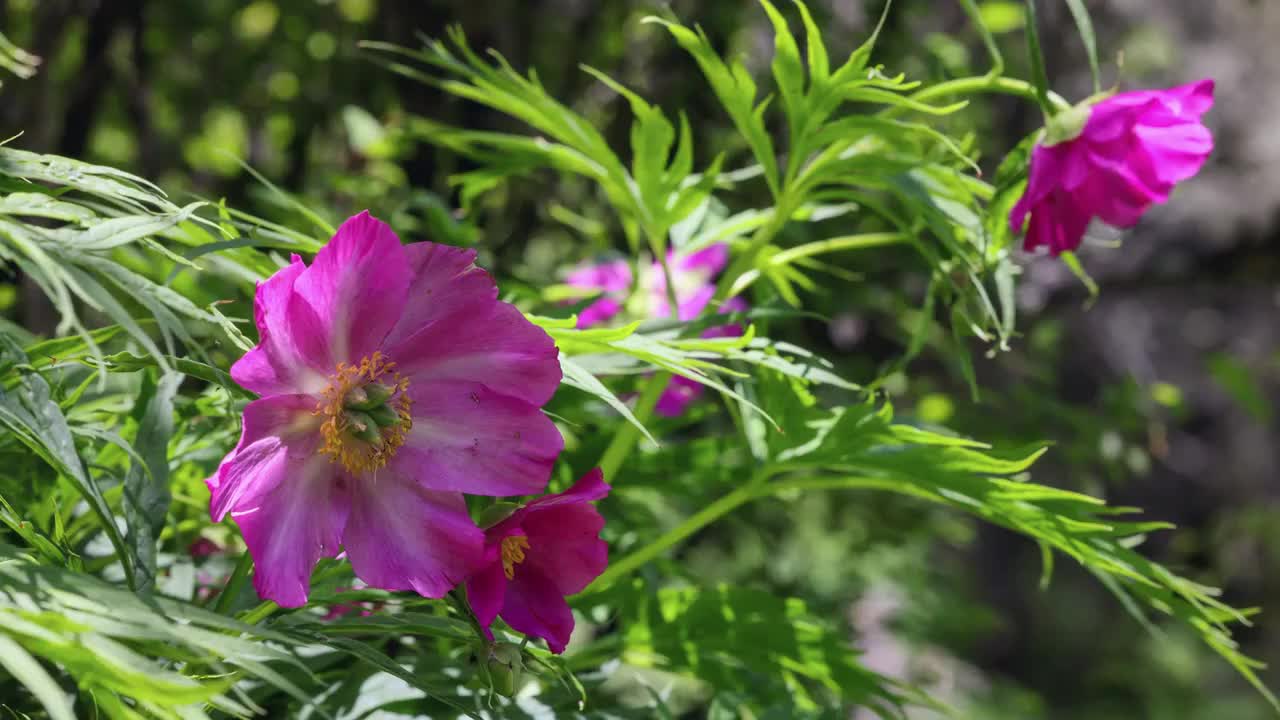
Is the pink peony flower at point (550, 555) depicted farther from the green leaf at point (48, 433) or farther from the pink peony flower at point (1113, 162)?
the pink peony flower at point (1113, 162)

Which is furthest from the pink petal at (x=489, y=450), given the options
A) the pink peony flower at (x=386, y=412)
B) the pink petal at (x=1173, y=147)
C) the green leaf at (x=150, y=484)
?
the pink petal at (x=1173, y=147)

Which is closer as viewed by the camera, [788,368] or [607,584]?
[788,368]

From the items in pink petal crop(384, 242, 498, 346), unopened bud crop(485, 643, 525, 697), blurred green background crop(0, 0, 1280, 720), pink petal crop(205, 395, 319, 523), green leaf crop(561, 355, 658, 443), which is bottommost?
blurred green background crop(0, 0, 1280, 720)

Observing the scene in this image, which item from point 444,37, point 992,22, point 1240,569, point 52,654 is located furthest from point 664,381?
point 1240,569

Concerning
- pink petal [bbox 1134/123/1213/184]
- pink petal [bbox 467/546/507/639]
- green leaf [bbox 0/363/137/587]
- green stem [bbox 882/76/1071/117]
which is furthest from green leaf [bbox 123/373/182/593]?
pink petal [bbox 1134/123/1213/184]

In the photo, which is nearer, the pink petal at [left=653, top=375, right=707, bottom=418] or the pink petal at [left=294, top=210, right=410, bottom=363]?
the pink petal at [left=294, top=210, right=410, bottom=363]

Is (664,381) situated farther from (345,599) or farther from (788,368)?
(345,599)

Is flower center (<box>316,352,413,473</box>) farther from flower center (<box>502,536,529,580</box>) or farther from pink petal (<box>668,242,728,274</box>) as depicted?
pink petal (<box>668,242,728,274</box>)

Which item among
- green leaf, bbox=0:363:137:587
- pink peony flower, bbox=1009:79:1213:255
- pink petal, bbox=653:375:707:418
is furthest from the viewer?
pink petal, bbox=653:375:707:418
